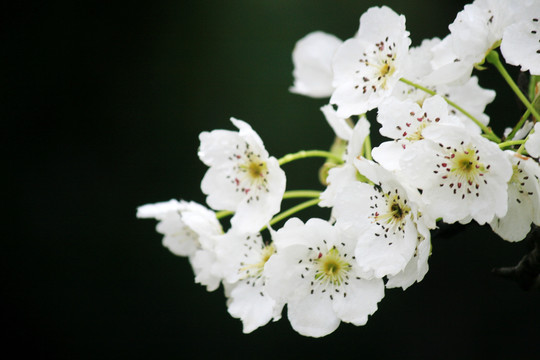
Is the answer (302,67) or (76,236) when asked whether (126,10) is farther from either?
(302,67)

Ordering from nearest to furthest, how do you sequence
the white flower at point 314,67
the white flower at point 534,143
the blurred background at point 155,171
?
the white flower at point 534,143 < the white flower at point 314,67 < the blurred background at point 155,171

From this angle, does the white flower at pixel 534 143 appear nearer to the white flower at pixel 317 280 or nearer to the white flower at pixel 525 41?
the white flower at pixel 525 41

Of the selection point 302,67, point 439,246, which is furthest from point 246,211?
point 439,246

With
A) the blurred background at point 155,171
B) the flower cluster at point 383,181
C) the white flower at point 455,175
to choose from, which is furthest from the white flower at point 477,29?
the blurred background at point 155,171

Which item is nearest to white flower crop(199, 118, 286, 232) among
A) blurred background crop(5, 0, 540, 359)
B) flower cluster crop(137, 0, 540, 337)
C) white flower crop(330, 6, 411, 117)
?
flower cluster crop(137, 0, 540, 337)

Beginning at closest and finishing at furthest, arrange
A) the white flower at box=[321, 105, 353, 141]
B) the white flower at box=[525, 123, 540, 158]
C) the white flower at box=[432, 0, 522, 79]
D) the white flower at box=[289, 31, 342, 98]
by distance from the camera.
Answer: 1. the white flower at box=[525, 123, 540, 158]
2. the white flower at box=[432, 0, 522, 79]
3. the white flower at box=[321, 105, 353, 141]
4. the white flower at box=[289, 31, 342, 98]

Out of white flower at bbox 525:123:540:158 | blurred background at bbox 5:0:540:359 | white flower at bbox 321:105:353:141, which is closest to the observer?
white flower at bbox 525:123:540:158

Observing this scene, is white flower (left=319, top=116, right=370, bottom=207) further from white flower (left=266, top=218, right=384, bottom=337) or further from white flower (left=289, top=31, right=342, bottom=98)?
white flower (left=289, top=31, right=342, bottom=98)

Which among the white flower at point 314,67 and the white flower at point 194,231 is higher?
the white flower at point 314,67
